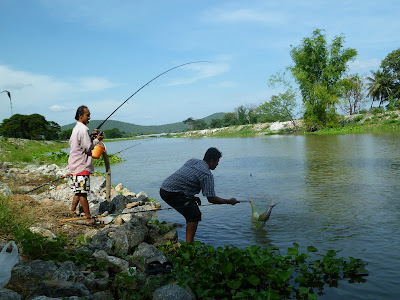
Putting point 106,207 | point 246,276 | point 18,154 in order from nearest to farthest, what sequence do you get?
point 246,276 → point 106,207 → point 18,154

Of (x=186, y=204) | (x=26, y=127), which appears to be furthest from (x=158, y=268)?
(x=26, y=127)

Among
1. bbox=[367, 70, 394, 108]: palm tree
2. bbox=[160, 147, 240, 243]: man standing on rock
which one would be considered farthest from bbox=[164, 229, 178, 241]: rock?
bbox=[367, 70, 394, 108]: palm tree

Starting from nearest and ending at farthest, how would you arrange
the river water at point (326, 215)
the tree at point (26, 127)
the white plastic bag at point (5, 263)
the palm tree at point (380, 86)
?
the white plastic bag at point (5, 263) → the river water at point (326, 215) → the tree at point (26, 127) → the palm tree at point (380, 86)

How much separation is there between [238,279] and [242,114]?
86021 millimetres

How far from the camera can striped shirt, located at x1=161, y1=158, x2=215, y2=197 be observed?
4648 millimetres

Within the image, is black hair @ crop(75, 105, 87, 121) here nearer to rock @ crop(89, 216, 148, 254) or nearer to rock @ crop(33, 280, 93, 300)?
rock @ crop(89, 216, 148, 254)

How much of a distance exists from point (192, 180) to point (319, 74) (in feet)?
151

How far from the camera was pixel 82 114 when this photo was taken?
6047 mm

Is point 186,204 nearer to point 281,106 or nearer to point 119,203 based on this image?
point 119,203

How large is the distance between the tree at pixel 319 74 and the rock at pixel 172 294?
44339 mm

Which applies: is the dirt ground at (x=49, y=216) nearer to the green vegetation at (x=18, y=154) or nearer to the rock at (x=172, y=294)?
the rock at (x=172, y=294)

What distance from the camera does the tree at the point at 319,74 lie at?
4488 cm

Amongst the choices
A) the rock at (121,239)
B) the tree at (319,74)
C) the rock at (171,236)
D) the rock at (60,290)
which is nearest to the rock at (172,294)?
the rock at (60,290)

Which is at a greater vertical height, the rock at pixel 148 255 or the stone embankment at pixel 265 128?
the stone embankment at pixel 265 128
